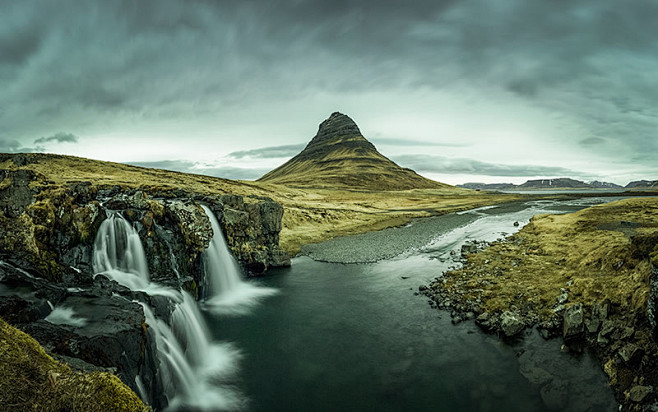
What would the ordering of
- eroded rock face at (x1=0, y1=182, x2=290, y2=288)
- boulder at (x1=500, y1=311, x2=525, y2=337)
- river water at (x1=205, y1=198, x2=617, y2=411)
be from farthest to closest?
1. boulder at (x1=500, y1=311, x2=525, y2=337)
2. eroded rock face at (x1=0, y1=182, x2=290, y2=288)
3. river water at (x1=205, y1=198, x2=617, y2=411)

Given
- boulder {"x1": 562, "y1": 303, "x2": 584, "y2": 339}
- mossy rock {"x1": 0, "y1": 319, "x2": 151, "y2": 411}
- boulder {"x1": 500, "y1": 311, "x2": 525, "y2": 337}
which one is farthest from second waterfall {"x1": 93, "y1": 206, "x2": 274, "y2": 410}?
boulder {"x1": 562, "y1": 303, "x2": 584, "y2": 339}

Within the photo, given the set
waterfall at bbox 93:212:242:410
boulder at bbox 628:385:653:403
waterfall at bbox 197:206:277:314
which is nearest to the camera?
boulder at bbox 628:385:653:403

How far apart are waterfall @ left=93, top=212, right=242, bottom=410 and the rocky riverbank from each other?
14181mm

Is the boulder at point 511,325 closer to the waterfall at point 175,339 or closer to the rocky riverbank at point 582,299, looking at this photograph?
the rocky riverbank at point 582,299

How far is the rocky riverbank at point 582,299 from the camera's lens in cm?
1225

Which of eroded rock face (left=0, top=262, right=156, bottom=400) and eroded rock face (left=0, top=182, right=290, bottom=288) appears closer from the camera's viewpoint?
eroded rock face (left=0, top=262, right=156, bottom=400)

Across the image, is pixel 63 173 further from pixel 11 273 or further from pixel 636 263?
pixel 636 263

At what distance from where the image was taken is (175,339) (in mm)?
15398

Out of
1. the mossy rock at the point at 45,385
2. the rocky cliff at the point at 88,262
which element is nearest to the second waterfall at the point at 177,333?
the rocky cliff at the point at 88,262

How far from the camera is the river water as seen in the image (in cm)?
1290

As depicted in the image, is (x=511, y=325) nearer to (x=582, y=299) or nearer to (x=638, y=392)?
(x=582, y=299)

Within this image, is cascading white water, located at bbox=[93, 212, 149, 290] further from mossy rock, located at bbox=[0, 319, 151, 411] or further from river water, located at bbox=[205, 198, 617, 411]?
mossy rock, located at bbox=[0, 319, 151, 411]

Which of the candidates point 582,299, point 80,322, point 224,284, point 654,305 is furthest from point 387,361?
point 224,284

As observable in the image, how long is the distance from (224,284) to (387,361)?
54.0ft
